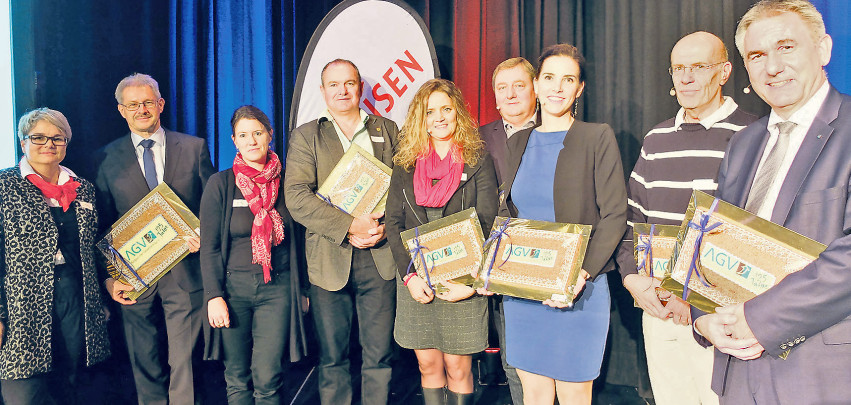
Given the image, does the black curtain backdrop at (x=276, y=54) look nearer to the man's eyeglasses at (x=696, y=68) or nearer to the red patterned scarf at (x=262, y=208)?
the man's eyeglasses at (x=696, y=68)

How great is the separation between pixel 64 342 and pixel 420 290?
1746 millimetres

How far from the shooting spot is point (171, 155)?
2934 mm

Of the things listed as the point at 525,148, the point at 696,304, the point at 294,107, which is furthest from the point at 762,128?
the point at 294,107

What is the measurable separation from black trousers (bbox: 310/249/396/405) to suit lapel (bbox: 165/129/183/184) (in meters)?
1.05

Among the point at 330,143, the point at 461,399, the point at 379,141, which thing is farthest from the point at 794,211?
the point at 330,143

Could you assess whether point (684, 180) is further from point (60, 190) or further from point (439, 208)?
point (60, 190)

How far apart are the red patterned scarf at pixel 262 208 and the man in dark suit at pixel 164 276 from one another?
475 millimetres

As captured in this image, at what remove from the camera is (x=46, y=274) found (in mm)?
2438

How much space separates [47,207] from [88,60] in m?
1.30

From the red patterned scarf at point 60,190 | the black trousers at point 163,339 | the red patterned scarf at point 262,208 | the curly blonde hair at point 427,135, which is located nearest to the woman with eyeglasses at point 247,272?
the red patterned scarf at point 262,208

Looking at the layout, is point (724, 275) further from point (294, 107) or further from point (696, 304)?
point (294, 107)

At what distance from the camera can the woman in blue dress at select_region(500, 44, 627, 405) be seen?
204cm

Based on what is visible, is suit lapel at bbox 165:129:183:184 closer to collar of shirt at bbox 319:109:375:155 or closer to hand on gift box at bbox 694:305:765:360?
A: collar of shirt at bbox 319:109:375:155

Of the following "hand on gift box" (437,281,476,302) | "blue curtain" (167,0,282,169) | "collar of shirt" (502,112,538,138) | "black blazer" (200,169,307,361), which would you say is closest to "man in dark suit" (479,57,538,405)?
"collar of shirt" (502,112,538,138)
